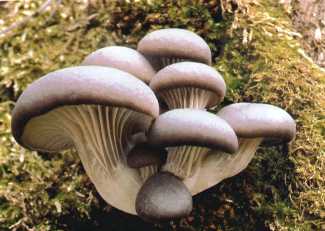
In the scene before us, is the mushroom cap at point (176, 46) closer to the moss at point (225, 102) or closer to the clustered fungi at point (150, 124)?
the clustered fungi at point (150, 124)

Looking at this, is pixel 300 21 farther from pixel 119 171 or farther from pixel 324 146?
pixel 119 171

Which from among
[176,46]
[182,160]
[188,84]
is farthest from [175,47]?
[182,160]

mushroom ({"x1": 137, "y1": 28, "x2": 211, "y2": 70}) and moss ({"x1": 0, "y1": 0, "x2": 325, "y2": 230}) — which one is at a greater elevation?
mushroom ({"x1": 137, "y1": 28, "x2": 211, "y2": 70})

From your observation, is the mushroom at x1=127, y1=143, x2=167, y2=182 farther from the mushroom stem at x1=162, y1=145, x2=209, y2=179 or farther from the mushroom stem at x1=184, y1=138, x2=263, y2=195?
the mushroom stem at x1=184, y1=138, x2=263, y2=195

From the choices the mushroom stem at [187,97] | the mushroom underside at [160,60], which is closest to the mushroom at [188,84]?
the mushroom stem at [187,97]

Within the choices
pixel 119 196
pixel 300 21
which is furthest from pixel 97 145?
pixel 300 21

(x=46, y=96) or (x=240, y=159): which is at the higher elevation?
(x=46, y=96)

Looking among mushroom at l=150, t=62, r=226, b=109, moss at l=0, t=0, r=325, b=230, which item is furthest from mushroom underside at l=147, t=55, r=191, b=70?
moss at l=0, t=0, r=325, b=230

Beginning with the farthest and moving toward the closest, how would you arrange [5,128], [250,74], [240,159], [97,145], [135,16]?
[135,16] → [5,128] → [250,74] → [240,159] → [97,145]
